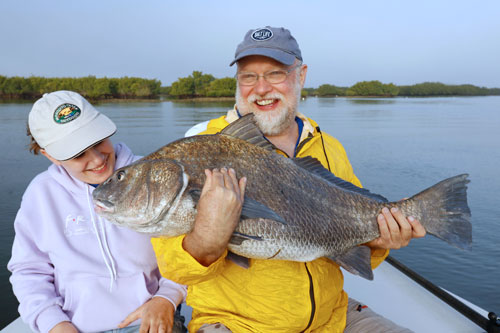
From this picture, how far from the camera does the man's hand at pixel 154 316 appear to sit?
2408mm

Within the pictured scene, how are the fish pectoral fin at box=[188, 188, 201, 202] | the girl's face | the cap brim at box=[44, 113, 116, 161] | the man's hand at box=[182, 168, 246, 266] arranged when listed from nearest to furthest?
the man's hand at box=[182, 168, 246, 266] → the fish pectoral fin at box=[188, 188, 201, 202] → the cap brim at box=[44, 113, 116, 161] → the girl's face

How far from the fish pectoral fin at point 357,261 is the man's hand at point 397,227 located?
7.1 inches

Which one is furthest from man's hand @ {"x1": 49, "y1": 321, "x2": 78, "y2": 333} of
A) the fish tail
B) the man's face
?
the fish tail

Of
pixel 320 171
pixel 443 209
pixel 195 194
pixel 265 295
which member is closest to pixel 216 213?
pixel 195 194

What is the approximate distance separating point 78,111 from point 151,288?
1487 millimetres

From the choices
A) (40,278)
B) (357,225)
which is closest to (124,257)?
(40,278)

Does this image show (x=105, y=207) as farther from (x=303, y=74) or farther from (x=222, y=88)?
(x=222, y=88)

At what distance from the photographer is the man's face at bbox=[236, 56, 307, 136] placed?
288 centimetres

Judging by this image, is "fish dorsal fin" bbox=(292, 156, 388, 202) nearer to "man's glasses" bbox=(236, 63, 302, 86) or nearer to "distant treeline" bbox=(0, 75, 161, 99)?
"man's glasses" bbox=(236, 63, 302, 86)

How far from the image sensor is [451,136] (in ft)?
64.6

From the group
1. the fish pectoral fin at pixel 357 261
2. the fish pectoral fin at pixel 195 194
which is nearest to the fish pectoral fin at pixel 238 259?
the fish pectoral fin at pixel 195 194

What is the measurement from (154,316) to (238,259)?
795 mm

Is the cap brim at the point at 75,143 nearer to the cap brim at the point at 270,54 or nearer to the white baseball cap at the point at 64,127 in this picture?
the white baseball cap at the point at 64,127

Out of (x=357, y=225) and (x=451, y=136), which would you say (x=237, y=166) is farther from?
(x=451, y=136)
